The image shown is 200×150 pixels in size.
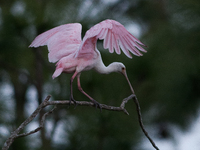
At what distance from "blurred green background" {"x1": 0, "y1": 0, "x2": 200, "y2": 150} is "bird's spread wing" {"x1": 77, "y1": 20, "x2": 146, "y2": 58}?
0.96 metres

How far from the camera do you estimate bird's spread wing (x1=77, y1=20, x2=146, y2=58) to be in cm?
247

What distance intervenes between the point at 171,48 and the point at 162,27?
42 cm

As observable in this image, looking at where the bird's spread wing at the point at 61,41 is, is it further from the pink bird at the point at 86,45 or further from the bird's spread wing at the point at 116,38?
the bird's spread wing at the point at 116,38

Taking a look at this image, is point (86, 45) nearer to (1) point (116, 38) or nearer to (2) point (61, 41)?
(1) point (116, 38)

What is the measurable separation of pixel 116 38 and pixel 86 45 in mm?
178

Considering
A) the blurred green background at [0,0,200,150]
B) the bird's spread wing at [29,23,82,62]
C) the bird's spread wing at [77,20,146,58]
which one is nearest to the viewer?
the bird's spread wing at [77,20,146,58]

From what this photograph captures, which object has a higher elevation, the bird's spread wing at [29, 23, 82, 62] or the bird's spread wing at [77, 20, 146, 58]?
the bird's spread wing at [29, 23, 82, 62]

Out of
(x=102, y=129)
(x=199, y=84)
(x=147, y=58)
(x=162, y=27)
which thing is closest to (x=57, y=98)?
(x=102, y=129)

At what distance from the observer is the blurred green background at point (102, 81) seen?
3.59 m

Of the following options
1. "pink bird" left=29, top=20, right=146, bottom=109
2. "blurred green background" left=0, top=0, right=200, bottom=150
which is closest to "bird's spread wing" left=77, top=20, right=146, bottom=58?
"pink bird" left=29, top=20, right=146, bottom=109

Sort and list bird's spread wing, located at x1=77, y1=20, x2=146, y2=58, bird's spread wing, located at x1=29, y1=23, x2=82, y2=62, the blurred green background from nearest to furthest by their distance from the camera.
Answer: bird's spread wing, located at x1=77, y1=20, x2=146, y2=58 < bird's spread wing, located at x1=29, y1=23, x2=82, y2=62 < the blurred green background

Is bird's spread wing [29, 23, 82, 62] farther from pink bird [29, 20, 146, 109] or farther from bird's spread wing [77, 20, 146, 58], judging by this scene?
bird's spread wing [77, 20, 146, 58]

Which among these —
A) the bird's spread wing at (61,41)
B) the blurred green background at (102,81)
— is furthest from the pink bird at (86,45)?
the blurred green background at (102,81)

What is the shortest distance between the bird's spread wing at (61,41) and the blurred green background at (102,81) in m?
0.77
